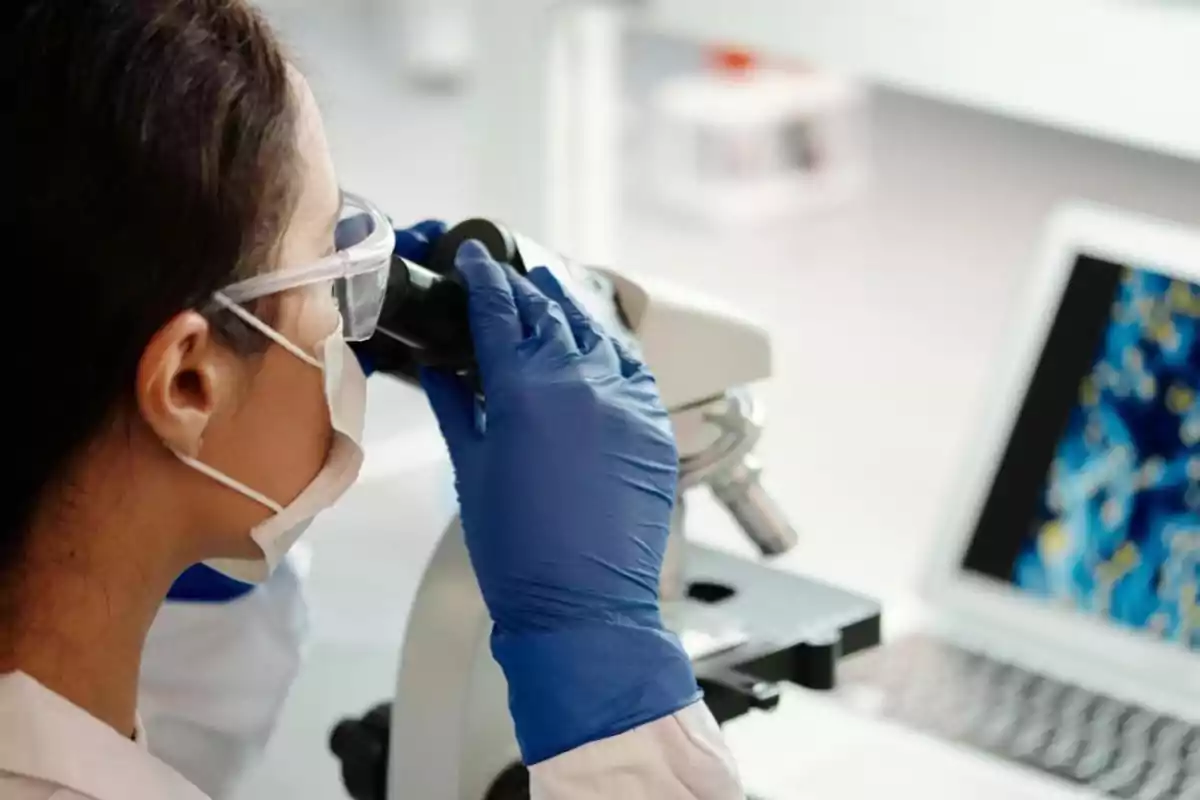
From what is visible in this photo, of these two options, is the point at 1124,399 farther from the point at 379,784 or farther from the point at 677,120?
the point at 677,120

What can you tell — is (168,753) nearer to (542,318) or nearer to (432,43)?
(542,318)

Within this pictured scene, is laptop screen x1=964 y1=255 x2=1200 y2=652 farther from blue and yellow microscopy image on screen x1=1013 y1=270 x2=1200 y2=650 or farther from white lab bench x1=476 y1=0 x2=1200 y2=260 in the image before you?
white lab bench x1=476 y1=0 x2=1200 y2=260

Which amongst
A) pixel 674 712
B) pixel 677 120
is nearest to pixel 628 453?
pixel 674 712

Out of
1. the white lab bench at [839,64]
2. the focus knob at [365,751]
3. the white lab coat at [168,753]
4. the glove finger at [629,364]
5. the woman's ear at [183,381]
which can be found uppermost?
the white lab bench at [839,64]

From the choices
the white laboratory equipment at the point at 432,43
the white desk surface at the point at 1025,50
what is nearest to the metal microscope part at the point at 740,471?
the white desk surface at the point at 1025,50

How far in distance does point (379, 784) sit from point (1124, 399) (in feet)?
2.15

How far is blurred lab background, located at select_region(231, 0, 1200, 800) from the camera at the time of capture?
138 centimetres

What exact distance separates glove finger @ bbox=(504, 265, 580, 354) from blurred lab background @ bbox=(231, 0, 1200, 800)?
0.59 feet

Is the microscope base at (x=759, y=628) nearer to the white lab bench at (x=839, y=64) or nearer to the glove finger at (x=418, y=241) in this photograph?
the glove finger at (x=418, y=241)

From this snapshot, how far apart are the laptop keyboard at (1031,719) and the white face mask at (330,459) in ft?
1.71

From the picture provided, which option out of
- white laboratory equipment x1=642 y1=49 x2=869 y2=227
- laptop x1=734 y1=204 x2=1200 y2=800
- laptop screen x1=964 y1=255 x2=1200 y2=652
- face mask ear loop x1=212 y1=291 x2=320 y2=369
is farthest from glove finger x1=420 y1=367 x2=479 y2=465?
white laboratory equipment x1=642 y1=49 x2=869 y2=227

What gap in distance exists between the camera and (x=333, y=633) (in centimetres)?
140

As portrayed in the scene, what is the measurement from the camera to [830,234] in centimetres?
209

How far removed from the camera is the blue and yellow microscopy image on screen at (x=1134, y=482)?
129 centimetres
